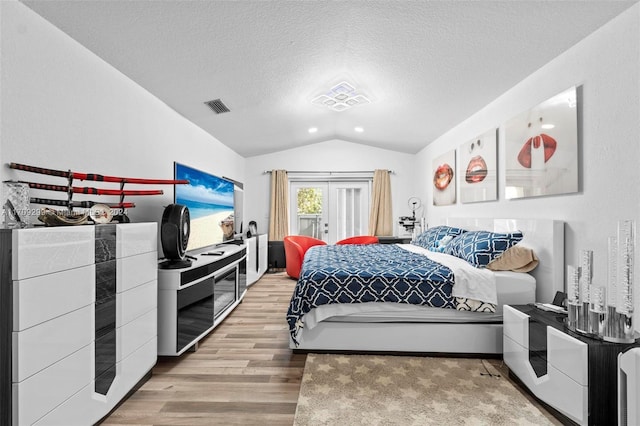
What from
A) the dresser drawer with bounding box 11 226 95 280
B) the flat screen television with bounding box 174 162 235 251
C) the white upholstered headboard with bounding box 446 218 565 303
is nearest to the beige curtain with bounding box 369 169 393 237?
the flat screen television with bounding box 174 162 235 251

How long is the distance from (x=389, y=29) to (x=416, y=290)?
78.0 inches

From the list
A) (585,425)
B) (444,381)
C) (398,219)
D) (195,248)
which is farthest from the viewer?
(398,219)

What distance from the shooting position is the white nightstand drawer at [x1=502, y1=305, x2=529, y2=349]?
78.5 inches

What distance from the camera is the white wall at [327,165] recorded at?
6.32m

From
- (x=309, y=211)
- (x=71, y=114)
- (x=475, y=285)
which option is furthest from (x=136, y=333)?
(x=309, y=211)

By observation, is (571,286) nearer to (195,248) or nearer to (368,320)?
(368,320)

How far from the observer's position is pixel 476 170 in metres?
3.68

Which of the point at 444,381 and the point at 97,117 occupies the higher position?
the point at 97,117

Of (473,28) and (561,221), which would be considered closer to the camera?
(473,28)

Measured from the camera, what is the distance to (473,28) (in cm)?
218

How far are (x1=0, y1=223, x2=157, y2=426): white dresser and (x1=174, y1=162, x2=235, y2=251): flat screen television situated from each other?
1155mm

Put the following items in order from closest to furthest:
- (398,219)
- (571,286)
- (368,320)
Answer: (571,286), (368,320), (398,219)

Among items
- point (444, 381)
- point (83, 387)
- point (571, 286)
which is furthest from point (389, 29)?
point (83, 387)

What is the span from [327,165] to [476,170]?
3.21 metres
